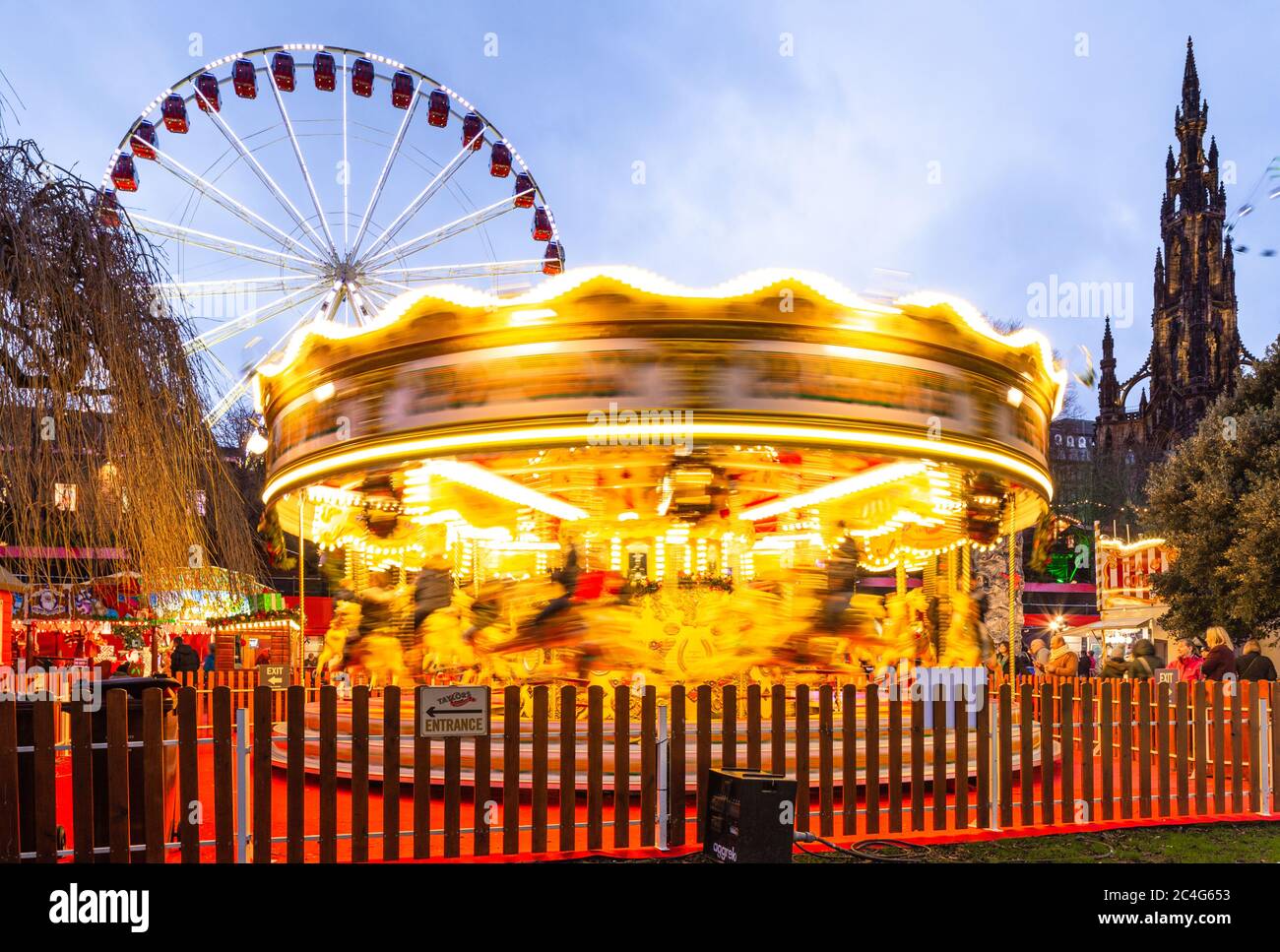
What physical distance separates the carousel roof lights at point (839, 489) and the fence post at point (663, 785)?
10.3 feet

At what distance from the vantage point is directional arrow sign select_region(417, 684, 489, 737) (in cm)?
583

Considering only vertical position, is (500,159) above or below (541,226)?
above

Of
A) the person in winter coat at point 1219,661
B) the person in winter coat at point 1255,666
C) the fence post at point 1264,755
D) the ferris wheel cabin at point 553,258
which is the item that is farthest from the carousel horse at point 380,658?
the ferris wheel cabin at point 553,258

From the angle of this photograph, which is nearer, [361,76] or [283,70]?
[283,70]

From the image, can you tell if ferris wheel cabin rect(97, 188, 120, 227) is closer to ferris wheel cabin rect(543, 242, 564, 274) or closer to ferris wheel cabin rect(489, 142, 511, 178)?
ferris wheel cabin rect(543, 242, 564, 274)

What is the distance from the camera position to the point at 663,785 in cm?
596

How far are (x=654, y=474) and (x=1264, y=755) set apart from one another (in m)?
4.89

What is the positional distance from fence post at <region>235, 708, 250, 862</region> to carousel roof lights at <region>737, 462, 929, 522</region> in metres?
5.05

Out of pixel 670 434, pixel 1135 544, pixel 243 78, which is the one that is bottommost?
pixel 1135 544

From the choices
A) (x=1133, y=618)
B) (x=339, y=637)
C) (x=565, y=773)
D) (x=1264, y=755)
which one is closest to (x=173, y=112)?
(x=339, y=637)

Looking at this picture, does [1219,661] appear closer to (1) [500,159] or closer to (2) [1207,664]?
(2) [1207,664]

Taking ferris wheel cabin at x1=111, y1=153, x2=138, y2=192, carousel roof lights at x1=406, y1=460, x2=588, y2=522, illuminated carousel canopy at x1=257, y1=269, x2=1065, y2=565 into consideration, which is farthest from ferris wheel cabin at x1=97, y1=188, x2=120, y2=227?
ferris wheel cabin at x1=111, y1=153, x2=138, y2=192
